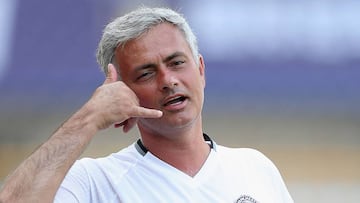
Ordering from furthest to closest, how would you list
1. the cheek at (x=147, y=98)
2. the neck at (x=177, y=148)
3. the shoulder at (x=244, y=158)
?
1. the shoulder at (x=244, y=158)
2. the neck at (x=177, y=148)
3. the cheek at (x=147, y=98)

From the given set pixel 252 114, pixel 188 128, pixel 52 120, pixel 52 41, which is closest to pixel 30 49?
pixel 52 41

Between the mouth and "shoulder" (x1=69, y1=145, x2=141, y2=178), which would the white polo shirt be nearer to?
"shoulder" (x1=69, y1=145, x2=141, y2=178)

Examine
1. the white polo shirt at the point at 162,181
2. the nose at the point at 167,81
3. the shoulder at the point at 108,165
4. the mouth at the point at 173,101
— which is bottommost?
the white polo shirt at the point at 162,181

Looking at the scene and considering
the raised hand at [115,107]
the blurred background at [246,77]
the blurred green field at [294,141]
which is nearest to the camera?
the raised hand at [115,107]

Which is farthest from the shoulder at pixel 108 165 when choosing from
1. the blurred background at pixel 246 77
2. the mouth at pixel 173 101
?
the blurred background at pixel 246 77

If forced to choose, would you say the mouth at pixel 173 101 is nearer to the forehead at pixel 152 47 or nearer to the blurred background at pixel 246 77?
the forehead at pixel 152 47

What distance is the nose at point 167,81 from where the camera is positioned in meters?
2.14

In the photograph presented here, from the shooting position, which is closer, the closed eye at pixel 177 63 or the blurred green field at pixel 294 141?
the closed eye at pixel 177 63

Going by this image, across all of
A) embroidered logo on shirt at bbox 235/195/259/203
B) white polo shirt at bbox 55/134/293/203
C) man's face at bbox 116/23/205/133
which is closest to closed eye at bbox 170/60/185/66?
man's face at bbox 116/23/205/133

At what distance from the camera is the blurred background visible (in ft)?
22.0

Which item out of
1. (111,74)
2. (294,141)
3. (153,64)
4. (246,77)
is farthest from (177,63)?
(294,141)

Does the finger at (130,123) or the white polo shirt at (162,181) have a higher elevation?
the finger at (130,123)

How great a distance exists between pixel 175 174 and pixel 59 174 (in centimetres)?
43

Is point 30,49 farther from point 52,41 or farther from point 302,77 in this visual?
point 302,77
